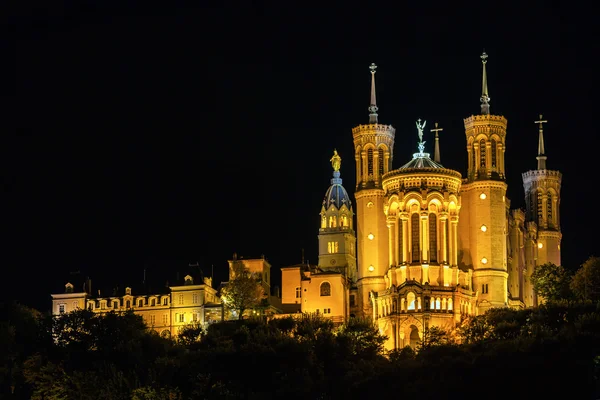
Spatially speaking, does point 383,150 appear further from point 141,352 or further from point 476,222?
point 141,352

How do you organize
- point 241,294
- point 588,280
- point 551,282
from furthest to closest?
point 241,294 → point 551,282 → point 588,280

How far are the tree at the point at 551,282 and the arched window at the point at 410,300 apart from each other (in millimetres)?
13864

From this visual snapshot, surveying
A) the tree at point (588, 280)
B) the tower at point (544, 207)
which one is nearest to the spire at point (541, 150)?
the tower at point (544, 207)

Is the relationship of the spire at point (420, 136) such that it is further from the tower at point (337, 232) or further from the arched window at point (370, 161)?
the tower at point (337, 232)

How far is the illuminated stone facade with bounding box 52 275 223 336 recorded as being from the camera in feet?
534

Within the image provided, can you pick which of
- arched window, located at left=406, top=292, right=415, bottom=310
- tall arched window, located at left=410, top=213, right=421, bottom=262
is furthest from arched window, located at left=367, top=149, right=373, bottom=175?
arched window, located at left=406, top=292, right=415, bottom=310

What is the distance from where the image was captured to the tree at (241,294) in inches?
6186

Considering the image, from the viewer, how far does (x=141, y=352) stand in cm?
12288

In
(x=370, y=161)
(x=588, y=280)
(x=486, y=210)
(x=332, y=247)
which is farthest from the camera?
(x=332, y=247)

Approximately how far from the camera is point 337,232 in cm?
18225

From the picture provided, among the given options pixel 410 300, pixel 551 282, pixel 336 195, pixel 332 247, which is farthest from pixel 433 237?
pixel 336 195

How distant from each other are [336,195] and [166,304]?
1193 inches

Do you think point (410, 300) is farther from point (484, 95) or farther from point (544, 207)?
point (544, 207)

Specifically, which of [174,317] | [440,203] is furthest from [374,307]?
[174,317]
